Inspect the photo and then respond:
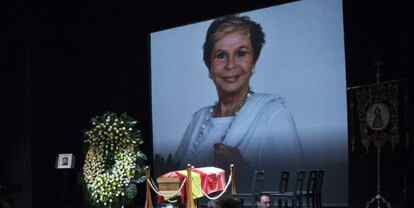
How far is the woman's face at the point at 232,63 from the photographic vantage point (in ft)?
32.3

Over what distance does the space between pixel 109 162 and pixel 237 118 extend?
2.63 meters

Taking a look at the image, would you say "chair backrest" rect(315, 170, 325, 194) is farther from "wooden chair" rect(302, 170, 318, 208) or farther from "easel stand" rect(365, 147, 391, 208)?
"easel stand" rect(365, 147, 391, 208)

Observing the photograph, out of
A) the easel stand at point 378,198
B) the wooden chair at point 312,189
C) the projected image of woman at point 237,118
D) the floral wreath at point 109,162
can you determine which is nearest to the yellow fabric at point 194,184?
the floral wreath at point 109,162

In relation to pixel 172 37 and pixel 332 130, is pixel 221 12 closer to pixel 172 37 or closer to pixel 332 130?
pixel 172 37

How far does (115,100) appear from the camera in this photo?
452 inches

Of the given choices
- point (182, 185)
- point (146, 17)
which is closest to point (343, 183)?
point (182, 185)

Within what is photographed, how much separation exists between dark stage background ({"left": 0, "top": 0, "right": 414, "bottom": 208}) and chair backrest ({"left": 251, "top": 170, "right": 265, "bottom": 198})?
1381 millimetres

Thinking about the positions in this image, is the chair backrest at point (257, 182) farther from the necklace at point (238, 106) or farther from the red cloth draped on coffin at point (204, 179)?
the necklace at point (238, 106)

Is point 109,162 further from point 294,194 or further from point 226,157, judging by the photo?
point 294,194

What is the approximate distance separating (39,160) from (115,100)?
1994mm

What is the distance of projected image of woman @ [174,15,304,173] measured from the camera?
9.36 m

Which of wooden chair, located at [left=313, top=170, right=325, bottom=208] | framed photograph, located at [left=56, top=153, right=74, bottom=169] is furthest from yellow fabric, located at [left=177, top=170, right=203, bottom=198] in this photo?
framed photograph, located at [left=56, top=153, right=74, bottom=169]

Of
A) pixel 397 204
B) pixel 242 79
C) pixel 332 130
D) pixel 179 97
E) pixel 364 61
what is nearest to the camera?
pixel 397 204

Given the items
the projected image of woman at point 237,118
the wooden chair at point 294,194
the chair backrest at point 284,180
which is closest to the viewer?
the wooden chair at point 294,194
